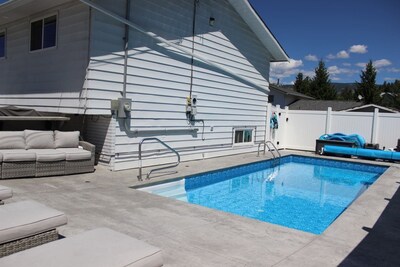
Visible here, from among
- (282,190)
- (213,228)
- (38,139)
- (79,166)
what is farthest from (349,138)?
(38,139)

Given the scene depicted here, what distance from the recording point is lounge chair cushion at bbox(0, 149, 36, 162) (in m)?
6.13

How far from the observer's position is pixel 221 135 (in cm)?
1156

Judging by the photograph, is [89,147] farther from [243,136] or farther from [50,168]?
[243,136]

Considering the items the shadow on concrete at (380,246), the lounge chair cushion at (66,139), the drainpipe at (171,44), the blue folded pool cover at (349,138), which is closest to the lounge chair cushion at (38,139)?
the lounge chair cushion at (66,139)

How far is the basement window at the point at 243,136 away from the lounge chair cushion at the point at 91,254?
400 inches

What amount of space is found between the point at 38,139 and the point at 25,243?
432 cm

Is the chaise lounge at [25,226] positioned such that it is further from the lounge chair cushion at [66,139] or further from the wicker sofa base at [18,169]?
the lounge chair cushion at [66,139]

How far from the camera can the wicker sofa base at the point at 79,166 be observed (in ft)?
22.7

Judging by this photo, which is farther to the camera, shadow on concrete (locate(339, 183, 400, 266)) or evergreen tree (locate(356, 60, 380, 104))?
evergreen tree (locate(356, 60, 380, 104))

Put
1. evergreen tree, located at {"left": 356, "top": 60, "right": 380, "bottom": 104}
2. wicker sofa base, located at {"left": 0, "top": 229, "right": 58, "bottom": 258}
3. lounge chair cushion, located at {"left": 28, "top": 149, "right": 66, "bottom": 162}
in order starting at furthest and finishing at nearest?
evergreen tree, located at {"left": 356, "top": 60, "right": 380, "bottom": 104} < lounge chair cushion, located at {"left": 28, "top": 149, "right": 66, "bottom": 162} < wicker sofa base, located at {"left": 0, "top": 229, "right": 58, "bottom": 258}

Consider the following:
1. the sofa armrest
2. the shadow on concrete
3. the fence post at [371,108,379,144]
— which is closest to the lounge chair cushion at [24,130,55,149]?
the sofa armrest

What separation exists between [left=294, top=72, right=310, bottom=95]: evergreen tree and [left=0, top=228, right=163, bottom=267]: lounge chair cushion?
4055cm

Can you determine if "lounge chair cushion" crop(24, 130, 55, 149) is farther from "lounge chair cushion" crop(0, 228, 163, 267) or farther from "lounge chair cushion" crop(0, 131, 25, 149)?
"lounge chair cushion" crop(0, 228, 163, 267)

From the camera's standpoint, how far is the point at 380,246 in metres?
3.89
